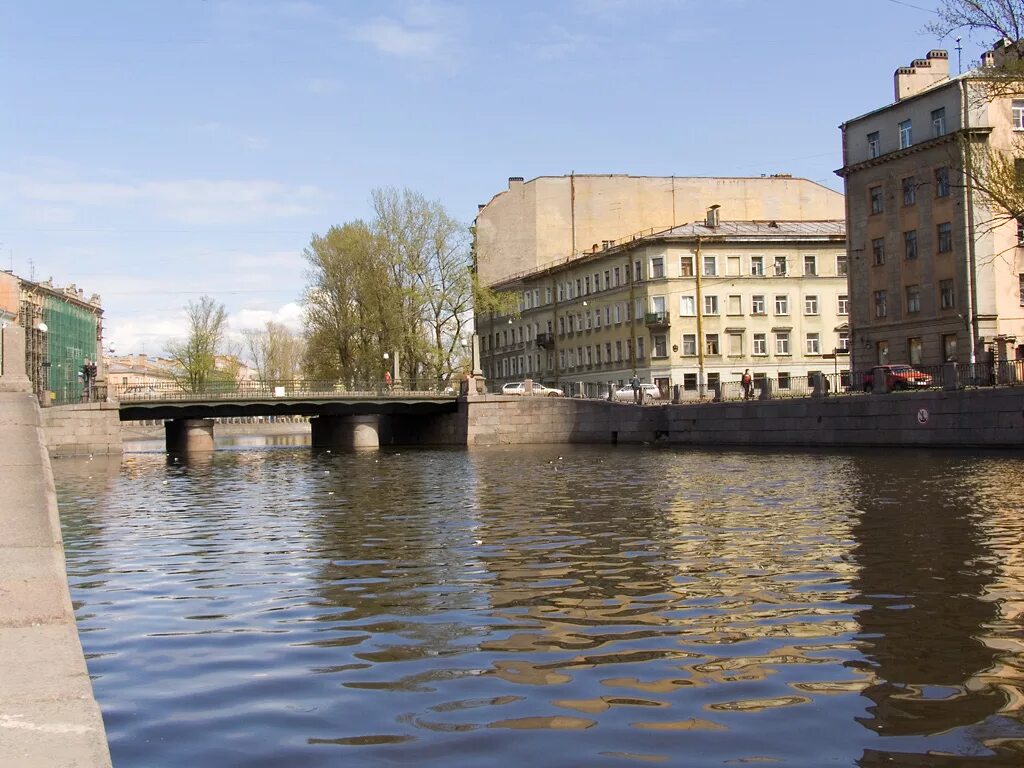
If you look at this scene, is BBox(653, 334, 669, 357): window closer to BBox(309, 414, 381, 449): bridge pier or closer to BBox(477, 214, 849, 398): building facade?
BBox(477, 214, 849, 398): building facade

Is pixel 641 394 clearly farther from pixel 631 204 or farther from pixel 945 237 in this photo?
pixel 631 204

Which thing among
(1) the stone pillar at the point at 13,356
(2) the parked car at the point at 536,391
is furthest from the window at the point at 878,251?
(1) the stone pillar at the point at 13,356

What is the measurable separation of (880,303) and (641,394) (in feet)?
→ 42.6

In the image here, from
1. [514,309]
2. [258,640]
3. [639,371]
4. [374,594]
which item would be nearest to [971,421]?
[374,594]

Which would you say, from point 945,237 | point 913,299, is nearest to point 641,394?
point 913,299

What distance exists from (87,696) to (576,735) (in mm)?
2732

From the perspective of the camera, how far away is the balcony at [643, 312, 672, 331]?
78.5m

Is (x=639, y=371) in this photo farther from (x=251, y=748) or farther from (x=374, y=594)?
(x=251, y=748)

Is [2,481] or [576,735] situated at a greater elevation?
[2,481]

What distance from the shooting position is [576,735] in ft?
21.7

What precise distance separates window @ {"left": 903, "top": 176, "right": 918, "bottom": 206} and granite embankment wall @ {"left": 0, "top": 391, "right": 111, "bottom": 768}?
52.0m

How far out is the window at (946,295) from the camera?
2121 inches

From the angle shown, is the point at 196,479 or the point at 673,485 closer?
the point at 673,485

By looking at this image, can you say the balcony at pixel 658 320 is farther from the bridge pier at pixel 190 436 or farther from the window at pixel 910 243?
the bridge pier at pixel 190 436
